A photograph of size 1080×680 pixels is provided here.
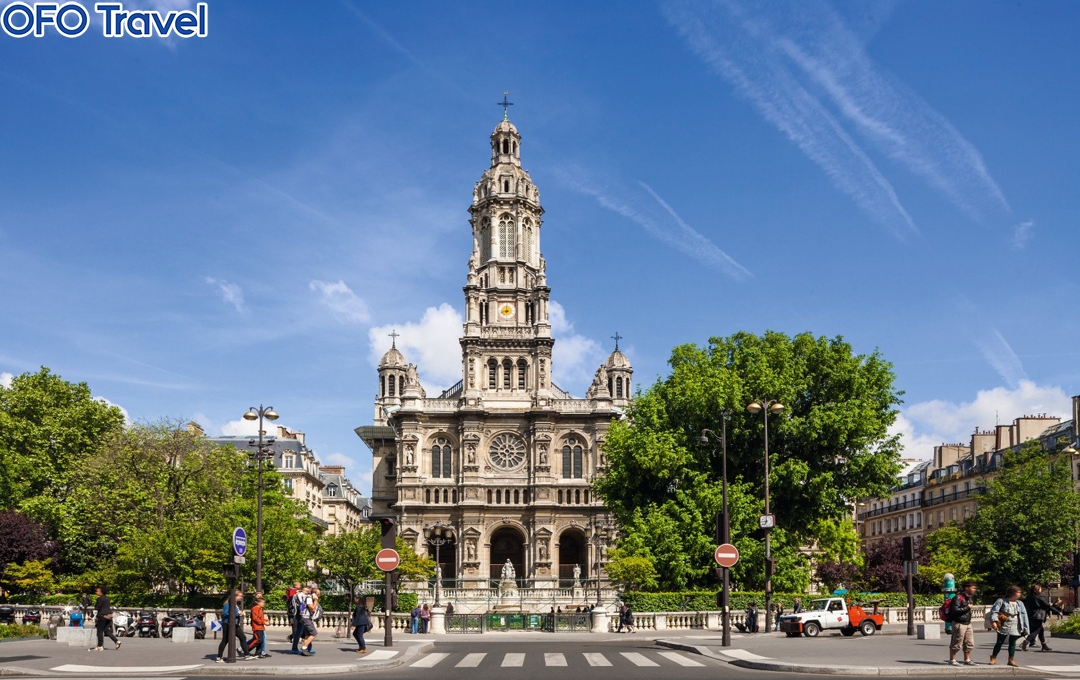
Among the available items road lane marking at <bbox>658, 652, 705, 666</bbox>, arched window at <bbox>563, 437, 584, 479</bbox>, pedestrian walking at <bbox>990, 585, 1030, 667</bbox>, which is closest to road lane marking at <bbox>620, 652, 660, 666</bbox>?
road lane marking at <bbox>658, 652, 705, 666</bbox>

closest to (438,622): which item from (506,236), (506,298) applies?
(506,298)

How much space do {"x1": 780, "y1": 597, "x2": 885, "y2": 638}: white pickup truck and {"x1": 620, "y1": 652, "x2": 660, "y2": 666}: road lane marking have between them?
887 centimetres

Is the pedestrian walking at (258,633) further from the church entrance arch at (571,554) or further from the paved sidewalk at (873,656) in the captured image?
the church entrance arch at (571,554)

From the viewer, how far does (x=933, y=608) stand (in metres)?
44.0

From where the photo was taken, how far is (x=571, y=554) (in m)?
87.7

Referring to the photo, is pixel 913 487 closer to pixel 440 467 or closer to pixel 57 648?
pixel 440 467

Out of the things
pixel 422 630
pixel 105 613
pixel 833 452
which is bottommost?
pixel 422 630

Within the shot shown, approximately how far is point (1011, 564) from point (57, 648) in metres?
47.2

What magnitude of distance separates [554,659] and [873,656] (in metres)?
6.56

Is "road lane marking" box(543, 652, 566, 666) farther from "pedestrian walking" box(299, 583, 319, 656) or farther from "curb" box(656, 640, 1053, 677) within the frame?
"pedestrian walking" box(299, 583, 319, 656)

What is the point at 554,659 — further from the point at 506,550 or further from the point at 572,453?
the point at 506,550

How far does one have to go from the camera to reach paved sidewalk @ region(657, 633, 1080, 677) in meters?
19.4

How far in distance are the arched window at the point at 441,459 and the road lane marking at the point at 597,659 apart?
62.5m

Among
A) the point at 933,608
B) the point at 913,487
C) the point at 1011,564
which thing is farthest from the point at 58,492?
the point at 913,487
